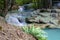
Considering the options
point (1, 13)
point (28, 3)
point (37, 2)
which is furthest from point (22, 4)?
point (1, 13)

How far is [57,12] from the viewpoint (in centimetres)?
1750

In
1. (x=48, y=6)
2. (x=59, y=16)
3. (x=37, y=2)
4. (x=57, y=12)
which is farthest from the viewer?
(x=37, y=2)

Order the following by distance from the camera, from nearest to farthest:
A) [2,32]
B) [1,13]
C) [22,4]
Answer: [2,32] < [1,13] < [22,4]

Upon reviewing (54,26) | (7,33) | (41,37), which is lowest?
(54,26)

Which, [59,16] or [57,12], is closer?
[59,16]

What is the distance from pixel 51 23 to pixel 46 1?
693 cm

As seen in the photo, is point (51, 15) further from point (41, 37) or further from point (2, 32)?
point (2, 32)

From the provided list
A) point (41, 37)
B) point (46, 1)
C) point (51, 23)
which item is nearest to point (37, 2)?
point (46, 1)

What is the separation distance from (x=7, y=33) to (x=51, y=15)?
1126cm

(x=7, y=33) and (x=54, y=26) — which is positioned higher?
(x=7, y=33)

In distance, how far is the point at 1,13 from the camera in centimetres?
1028

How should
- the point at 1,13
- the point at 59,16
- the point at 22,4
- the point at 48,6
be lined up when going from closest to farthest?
the point at 1,13, the point at 59,16, the point at 48,6, the point at 22,4


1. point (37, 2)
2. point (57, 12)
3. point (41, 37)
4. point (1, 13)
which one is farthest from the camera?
point (37, 2)

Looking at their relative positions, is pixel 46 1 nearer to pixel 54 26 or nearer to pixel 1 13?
pixel 54 26
